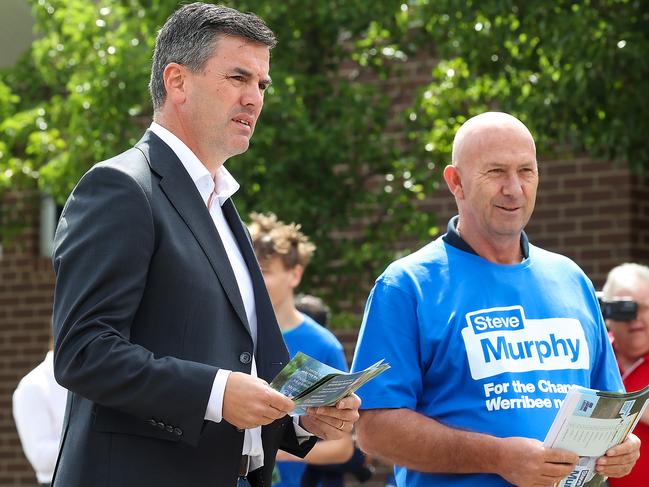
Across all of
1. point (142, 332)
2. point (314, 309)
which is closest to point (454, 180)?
point (142, 332)

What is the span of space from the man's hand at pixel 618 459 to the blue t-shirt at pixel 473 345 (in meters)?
0.20

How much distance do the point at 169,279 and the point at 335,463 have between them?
3911 millimetres

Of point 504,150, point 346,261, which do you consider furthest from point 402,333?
point 346,261

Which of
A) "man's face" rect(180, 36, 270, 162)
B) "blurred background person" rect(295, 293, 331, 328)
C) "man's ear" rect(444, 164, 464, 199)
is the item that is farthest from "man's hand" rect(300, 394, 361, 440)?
"blurred background person" rect(295, 293, 331, 328)

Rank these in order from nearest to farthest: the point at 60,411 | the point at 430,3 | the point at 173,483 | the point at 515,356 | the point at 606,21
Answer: the point at 173,483 < the point at 515,356 < the point at 60,411 < the point at 606,21 < the point at 430,3

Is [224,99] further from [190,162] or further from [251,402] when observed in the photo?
[251,402]

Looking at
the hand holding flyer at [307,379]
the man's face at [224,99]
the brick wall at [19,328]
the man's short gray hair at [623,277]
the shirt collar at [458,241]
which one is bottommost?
the brick wall at [19,328]

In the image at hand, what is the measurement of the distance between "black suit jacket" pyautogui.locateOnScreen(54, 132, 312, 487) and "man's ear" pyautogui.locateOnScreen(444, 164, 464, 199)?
119 centimetres

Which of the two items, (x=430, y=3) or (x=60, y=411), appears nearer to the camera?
(x=60, y=411)

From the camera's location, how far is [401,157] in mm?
9375

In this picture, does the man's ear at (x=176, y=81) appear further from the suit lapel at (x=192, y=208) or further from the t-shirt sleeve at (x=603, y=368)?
the t-shirt sleeve at (x=603, y=368)

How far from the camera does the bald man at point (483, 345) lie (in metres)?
3.96

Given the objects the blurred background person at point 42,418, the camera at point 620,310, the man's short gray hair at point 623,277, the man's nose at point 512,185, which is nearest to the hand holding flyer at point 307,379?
the man's nose at point 512,185

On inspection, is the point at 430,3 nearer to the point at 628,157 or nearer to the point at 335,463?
the point at 628,157
